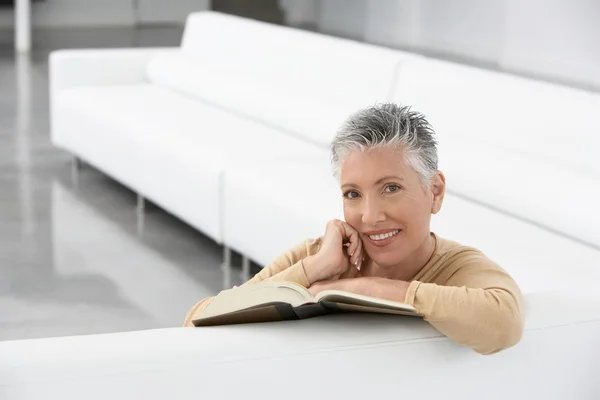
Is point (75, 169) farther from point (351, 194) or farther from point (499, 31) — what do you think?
point (351, 194)

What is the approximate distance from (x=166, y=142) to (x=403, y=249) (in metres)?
3.42

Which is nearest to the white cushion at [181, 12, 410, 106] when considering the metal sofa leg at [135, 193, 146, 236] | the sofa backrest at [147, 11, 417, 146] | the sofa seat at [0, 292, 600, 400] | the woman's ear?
the sofa backrest at [147, 11, 417, 146]

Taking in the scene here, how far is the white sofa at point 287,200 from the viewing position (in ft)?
5.67


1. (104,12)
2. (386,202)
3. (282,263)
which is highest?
(386,202)

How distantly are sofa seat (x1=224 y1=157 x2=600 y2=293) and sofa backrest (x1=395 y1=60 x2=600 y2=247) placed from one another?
7 cm

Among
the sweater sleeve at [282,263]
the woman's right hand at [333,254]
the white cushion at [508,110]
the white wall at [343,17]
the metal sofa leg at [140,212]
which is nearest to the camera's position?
the woman's right hand at [333,254]

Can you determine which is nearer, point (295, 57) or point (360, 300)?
point (360, 300)

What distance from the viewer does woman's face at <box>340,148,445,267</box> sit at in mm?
1941

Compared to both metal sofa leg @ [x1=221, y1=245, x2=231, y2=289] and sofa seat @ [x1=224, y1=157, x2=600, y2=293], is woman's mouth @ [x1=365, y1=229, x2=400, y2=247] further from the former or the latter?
metal sofa leg @ [x1=221, y1=245, x2=231, y2=289]

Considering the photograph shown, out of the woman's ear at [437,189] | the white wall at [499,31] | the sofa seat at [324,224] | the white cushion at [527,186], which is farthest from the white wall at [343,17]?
the woman's ear at [437,189]

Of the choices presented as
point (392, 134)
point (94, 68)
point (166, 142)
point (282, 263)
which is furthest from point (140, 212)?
point (392, 134)

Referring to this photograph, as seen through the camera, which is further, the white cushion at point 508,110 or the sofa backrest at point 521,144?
the white cushion at point 508,110

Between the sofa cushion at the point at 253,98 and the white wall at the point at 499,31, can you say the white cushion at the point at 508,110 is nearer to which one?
the sofa cushion at the point at 253,98

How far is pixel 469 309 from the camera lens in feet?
5.89
